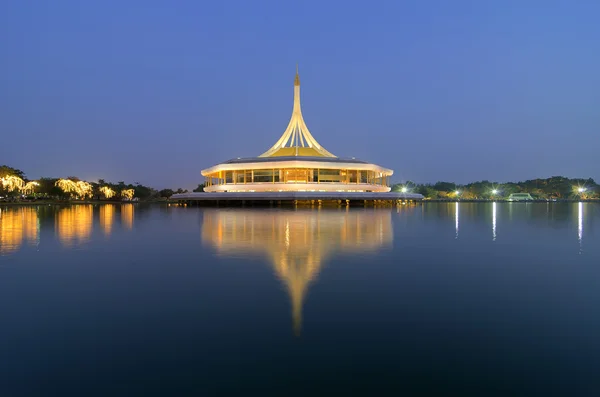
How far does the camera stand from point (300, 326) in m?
4.41

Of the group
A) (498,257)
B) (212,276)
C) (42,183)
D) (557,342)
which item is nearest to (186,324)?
(212,276)

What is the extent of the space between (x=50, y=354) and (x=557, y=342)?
478 cm

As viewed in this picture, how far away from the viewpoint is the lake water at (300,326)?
A: 326cm

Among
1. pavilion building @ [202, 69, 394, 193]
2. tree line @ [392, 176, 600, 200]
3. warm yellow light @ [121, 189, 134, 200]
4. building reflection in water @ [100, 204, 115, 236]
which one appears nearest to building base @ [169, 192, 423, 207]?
pavilion building @ [202, 69, 394, 193]

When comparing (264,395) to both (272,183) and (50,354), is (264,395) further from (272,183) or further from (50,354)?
(272,183)

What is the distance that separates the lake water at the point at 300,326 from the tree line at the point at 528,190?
80.0 meters

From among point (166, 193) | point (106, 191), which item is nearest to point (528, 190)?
point (166, 193)

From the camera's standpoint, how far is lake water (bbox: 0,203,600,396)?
326 cm

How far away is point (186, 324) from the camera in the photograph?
14.7 feet

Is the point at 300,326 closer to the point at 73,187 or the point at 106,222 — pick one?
the point at 106,222

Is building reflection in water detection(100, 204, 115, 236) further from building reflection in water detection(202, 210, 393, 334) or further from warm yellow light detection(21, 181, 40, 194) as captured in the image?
warm yellow light detection(21, 181, 40, 194)

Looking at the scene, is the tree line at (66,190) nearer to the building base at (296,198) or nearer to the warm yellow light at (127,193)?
the warm yellow light at (127,193)

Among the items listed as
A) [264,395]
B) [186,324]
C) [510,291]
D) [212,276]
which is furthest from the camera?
[212,276]

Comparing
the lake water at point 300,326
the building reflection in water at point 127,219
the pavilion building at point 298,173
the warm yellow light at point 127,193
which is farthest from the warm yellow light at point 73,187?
the lake water at point 300,326
